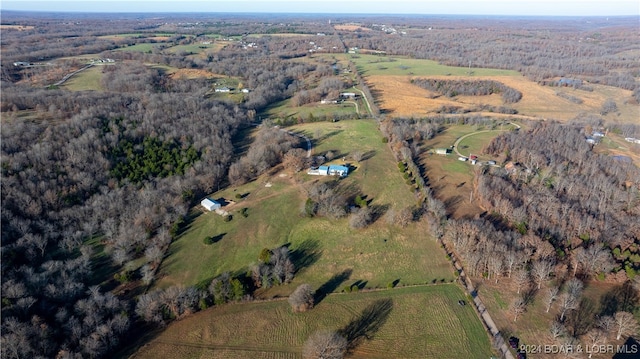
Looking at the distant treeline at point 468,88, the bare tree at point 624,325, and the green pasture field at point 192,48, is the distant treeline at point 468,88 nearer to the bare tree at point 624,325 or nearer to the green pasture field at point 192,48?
the bare tree at point 624,325

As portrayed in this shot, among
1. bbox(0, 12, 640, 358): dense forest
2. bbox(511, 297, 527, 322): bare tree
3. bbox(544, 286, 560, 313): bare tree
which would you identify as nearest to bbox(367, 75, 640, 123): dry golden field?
bbox(0, 12, 640, 358): dense forest

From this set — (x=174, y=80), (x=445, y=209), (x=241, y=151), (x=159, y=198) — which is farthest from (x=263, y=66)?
(x=445, y=209)

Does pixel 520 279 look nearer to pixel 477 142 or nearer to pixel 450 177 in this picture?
pixel 450 177

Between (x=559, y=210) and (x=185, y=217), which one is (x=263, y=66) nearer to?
(x=185, y=217)

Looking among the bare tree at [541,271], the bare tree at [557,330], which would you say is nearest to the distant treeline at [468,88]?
the bare tree at [541,271]

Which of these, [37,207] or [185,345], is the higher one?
[37,207]

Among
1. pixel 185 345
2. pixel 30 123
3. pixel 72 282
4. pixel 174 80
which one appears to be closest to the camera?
pixel 185 345

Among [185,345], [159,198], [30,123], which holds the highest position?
[30,123]

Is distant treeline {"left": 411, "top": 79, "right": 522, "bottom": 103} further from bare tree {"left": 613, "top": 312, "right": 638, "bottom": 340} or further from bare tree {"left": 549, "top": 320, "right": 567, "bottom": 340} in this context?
bare tree {"left": 549, "top": 320, "right": 567, "bottom": 340}

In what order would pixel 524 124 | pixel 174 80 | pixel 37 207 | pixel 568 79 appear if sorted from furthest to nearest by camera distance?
pixel 568 79 → pixel 174 80 → pixel 524 124 → pixel 37 207

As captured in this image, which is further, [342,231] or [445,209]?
[445,209]
